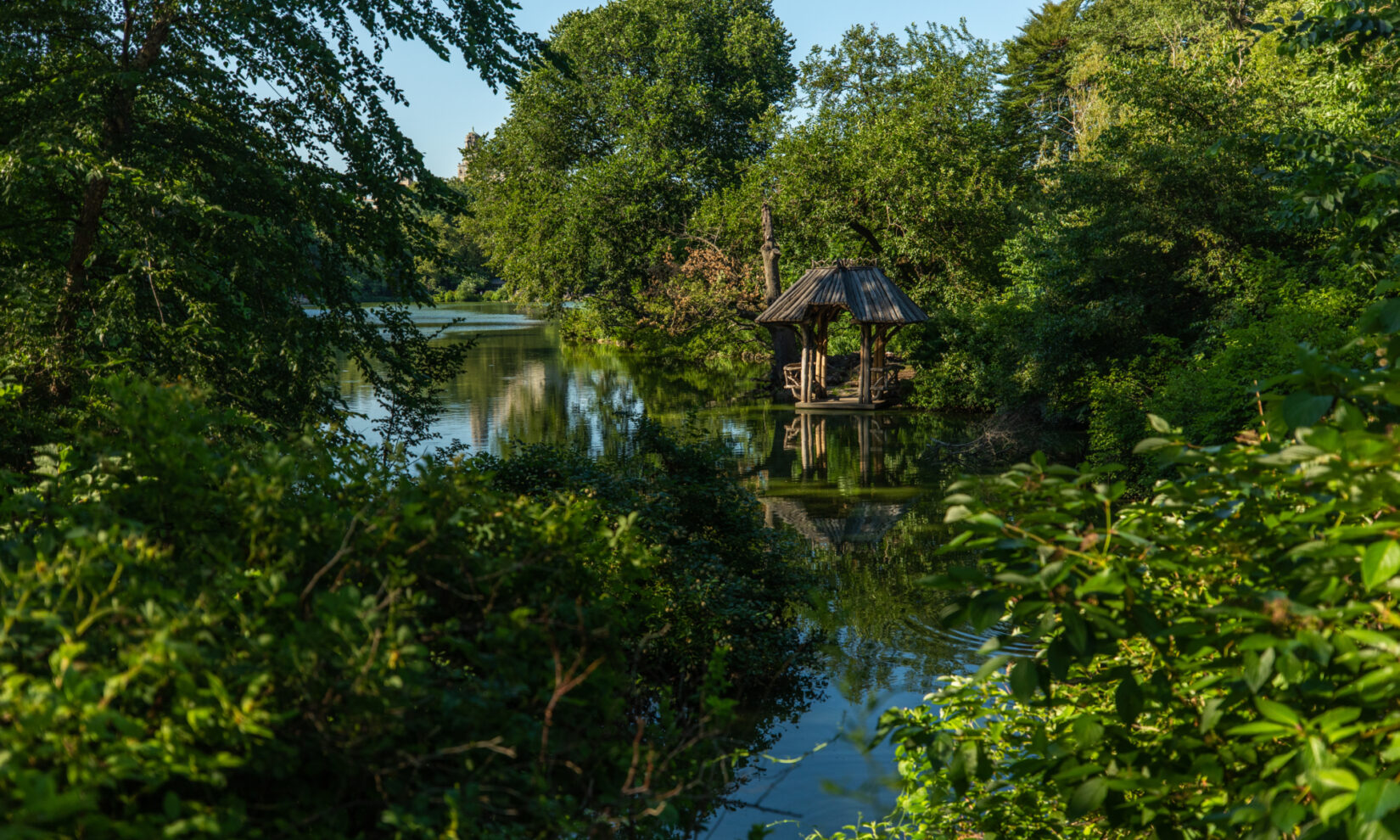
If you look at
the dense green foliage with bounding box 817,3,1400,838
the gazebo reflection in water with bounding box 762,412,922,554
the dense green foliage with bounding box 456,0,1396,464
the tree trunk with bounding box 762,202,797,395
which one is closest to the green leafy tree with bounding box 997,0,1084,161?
the dense green foliage with bounding box 456,0,1396,464

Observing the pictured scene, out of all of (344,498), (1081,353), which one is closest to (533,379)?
(1081,353)

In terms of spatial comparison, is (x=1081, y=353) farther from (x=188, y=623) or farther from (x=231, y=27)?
(x=188, y=623)

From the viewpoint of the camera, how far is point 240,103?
32.9 feet

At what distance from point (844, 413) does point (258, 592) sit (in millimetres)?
23640

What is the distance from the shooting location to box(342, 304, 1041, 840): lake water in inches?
257

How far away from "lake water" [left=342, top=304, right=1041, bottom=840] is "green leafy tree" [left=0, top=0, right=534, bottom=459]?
236cm

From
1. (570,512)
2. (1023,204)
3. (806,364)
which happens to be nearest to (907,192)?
(1023,204)

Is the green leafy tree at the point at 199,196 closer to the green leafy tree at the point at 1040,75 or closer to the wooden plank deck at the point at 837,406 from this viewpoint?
the wooden plank deck at the point at 837,406

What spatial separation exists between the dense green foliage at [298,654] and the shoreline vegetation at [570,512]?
0.02 metres

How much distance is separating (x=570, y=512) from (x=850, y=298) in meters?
22.2

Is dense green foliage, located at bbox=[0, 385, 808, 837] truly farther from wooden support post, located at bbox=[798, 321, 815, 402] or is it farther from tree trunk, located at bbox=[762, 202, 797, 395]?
tree trunk, located at bbox=[762, 202, 797, 395]

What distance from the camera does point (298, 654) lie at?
7.11 ft

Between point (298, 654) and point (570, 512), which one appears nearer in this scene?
point (298, 654)

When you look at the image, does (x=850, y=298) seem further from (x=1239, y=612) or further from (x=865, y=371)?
(x=1239, y=612)
